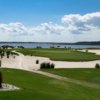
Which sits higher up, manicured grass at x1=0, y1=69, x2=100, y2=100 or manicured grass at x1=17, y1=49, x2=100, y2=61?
manicured grass at x1=17, y1=49, x2=100, y2=61

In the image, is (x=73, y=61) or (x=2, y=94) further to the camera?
(x=73, y=61)

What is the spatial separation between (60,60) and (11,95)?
48.9 m

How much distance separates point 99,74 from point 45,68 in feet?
41.0

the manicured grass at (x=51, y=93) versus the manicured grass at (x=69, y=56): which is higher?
the manicured grass at (x=69, y=56)

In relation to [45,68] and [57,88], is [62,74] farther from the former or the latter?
[57,88]

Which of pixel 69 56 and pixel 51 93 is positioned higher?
pixel 69 56

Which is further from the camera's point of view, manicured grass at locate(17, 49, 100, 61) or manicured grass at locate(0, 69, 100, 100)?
manicured grass at locate(17, 49, 100, 61)

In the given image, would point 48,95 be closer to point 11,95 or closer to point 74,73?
point 11,95

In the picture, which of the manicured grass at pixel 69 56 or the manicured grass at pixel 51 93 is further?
the manicured grass at pixel 69 56

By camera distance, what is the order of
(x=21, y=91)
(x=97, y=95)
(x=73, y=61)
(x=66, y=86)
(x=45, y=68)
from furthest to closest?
(x=73, y=61)
(x=45, y=68)
(x=66, y=86)
(x=97, y=95)
(x=21, y=91)

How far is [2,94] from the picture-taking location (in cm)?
2522

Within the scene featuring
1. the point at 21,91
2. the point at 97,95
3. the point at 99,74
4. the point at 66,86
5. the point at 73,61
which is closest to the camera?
the point at 21,91

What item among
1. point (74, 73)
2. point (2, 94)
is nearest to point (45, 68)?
point (74, 73)

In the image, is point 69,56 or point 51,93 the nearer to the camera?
point 51,93
